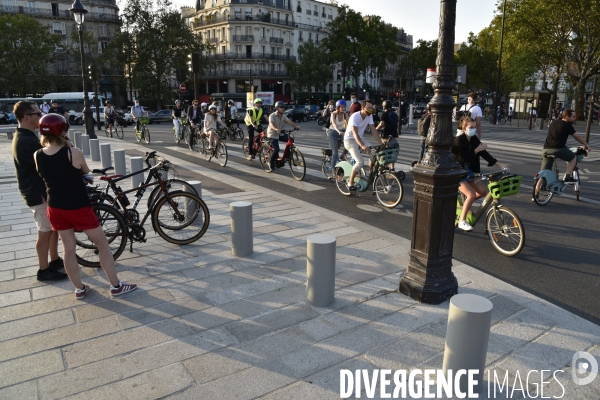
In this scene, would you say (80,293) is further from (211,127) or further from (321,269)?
(211,127)

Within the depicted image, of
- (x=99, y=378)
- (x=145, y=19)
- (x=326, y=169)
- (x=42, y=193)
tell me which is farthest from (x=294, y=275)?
(x=145, y=19)

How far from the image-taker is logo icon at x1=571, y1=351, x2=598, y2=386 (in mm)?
3138

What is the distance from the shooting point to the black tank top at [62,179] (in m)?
3.83

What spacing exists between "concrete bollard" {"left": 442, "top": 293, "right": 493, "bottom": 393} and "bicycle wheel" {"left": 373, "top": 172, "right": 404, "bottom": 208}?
5.07m

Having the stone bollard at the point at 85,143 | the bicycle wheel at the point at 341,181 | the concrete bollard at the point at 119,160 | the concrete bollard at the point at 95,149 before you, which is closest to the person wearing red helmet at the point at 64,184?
the bicycle wheel at the point at 341,181

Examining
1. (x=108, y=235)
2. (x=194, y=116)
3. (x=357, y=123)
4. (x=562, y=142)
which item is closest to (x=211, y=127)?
(x=194, y=116)

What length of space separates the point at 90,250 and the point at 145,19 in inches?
2015

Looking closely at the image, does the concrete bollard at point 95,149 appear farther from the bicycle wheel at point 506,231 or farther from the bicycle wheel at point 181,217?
the bicycle wheel at point 506,231

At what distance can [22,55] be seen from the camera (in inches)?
1929

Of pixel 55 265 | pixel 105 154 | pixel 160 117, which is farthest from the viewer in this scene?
pixel 160 117

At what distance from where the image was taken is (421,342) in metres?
3.58

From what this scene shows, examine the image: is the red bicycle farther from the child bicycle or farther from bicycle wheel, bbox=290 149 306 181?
the child bicycle

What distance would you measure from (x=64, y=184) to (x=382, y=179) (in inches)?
219

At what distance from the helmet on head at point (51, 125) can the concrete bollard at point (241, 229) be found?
6.68 feet
